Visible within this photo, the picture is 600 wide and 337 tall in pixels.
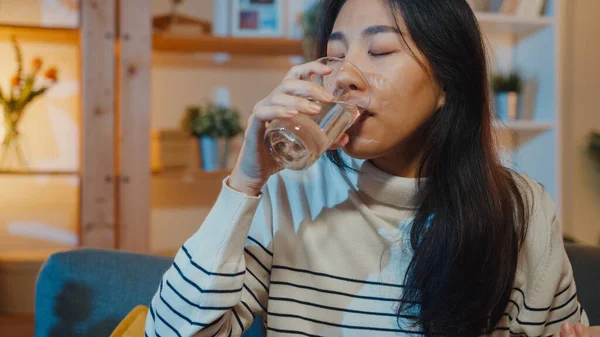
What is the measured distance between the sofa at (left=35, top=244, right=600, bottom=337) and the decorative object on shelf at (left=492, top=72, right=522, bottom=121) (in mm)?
1806

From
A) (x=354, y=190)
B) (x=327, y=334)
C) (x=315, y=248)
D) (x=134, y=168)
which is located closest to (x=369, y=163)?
(x=354, y=190)

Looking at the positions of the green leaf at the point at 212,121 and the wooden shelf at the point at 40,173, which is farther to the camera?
the green leaf at the point at 212,121

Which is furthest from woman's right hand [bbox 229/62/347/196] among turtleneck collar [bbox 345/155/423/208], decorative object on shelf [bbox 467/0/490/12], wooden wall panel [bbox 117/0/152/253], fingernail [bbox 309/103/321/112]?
decorative object on shelf [bbox 467/0/490/12]

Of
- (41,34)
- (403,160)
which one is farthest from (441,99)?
(41,34)

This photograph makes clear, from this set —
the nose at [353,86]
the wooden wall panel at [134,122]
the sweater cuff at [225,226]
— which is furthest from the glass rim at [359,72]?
the wooden wall panel at [134,122]

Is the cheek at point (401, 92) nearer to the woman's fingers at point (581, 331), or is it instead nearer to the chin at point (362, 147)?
the chin at point (362, 147)

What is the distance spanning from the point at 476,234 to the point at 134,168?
2001 mm

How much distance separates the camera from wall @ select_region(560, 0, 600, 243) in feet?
11.7

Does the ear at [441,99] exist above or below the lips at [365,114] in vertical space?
above

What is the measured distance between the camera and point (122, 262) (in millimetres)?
1354

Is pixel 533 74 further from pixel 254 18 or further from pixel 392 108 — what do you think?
pixel 392 108

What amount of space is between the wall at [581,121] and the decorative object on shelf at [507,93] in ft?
2.10

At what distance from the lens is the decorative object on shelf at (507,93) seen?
3.04 meters

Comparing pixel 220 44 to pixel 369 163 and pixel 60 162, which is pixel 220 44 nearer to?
pixel 60 162
